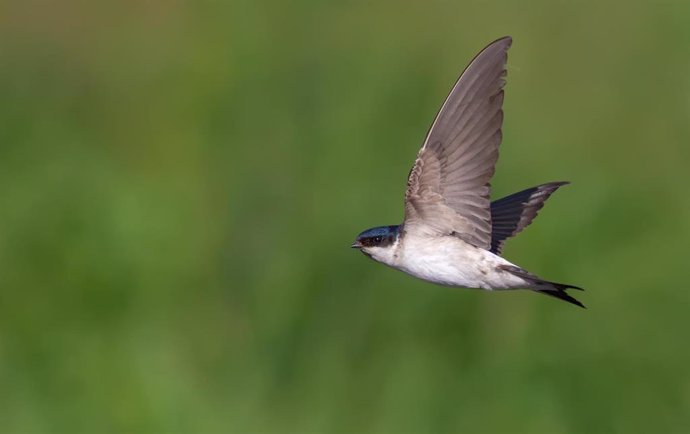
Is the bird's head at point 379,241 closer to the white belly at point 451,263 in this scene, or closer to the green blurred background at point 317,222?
the white belly at point 451,263

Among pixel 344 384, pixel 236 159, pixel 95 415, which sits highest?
pixel 236 159

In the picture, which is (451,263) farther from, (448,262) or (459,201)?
(459,201)

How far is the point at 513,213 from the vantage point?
297cm

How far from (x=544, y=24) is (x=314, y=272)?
1478mm

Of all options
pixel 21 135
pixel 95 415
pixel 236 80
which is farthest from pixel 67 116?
pixel 95 415

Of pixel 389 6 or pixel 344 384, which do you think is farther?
pixel 389 6

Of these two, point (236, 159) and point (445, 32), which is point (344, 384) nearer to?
point (236, 159)

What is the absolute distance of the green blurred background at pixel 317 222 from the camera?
19.4 ft

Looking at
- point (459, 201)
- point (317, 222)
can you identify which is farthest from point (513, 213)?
point (317, 222)

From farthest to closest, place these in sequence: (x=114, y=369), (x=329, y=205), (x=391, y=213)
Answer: (x=114, y=369) → (x=329, y=205) → (x=391, y=213)

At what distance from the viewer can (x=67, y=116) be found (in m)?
6.86

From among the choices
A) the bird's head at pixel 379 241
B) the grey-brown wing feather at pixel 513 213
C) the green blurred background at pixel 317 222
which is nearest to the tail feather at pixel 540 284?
the bird's head at pixel 379 241

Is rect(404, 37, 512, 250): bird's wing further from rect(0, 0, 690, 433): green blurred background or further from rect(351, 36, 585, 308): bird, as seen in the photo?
rect(0, 0, 690, 433): green blurred background

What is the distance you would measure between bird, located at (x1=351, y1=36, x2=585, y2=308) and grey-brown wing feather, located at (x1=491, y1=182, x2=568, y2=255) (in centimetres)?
33
